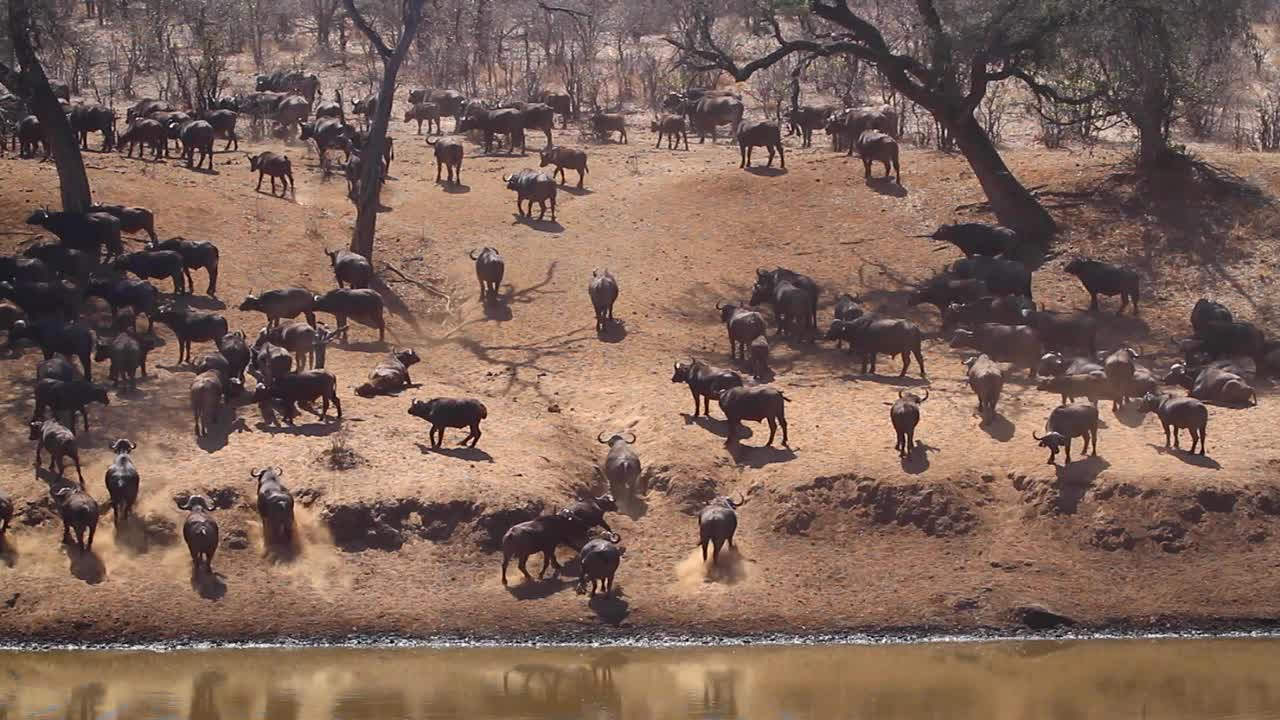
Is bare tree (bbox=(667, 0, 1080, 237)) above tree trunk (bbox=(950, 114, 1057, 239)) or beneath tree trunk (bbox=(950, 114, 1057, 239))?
above

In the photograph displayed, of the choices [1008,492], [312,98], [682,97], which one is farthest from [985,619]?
[312,98]

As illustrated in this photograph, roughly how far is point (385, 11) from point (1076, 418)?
3166 centimetres

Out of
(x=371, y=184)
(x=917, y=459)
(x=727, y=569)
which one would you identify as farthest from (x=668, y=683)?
(x=371, y=184)

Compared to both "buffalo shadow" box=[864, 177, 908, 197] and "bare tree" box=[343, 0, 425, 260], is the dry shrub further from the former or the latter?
"buffalo shadow" box=[864, 177, 908, 197]

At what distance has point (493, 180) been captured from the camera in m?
30.7

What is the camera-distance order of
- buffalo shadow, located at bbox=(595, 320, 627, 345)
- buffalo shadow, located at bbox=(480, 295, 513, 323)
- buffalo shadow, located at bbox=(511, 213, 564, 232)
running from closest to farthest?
1. buffalo shadow, located at bbox=(595, 320, 627, 345)
2. buffalo shadow, located at bbox=(480, 295, 513, 323)
3. buffalo shadow, located at bbox=(511, 213, 564, 232)

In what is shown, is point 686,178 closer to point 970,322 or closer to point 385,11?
point 970,322

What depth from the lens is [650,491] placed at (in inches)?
747

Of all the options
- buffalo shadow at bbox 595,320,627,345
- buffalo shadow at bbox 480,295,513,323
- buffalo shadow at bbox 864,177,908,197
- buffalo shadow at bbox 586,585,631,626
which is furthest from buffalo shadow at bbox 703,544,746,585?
buffalo shadow at bbox 864,177,908,197

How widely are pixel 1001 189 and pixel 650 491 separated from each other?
10827 millimetres

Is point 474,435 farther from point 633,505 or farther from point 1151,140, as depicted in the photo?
point 1151,140

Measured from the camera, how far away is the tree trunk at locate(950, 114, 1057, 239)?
27078 millimetres

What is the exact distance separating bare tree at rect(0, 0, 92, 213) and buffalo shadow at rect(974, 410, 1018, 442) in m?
13.5

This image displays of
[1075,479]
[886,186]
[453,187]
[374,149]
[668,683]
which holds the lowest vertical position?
[668,683]
